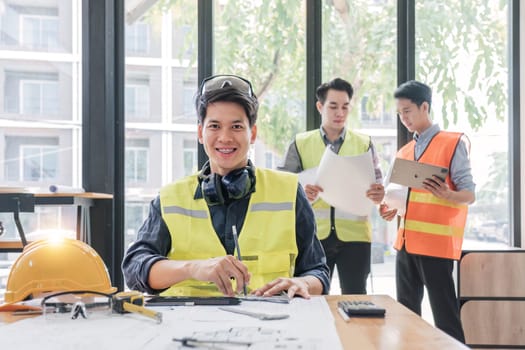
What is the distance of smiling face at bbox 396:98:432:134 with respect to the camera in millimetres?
3156

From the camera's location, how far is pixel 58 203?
2928mm

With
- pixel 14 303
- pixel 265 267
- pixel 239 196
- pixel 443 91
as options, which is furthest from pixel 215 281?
pixel 443 91

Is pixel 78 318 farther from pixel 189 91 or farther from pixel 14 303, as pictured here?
pixel 189 91

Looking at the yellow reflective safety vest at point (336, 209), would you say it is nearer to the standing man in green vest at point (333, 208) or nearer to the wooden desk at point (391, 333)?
the standing man in green vest at point (333, 208)

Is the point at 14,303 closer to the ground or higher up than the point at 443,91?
closer to the ground

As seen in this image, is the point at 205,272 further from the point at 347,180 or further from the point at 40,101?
the point at 40,101

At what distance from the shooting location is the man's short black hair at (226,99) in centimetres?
155

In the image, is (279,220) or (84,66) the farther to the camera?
(84,66)

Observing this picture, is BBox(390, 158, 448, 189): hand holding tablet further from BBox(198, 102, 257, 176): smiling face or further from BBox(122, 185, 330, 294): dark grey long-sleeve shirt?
BBox(198, 102, 257, 176): smiling face

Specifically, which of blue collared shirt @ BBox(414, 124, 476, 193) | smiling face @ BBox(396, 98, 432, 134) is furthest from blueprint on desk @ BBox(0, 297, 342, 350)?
smiling face @ BBox(396, 98, 432, 134)

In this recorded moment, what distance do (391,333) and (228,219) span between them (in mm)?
692

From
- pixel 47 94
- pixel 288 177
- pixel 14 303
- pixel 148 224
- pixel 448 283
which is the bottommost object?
pixel 448 283

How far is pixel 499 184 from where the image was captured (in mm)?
3965

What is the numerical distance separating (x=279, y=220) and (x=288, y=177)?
0.17 m
